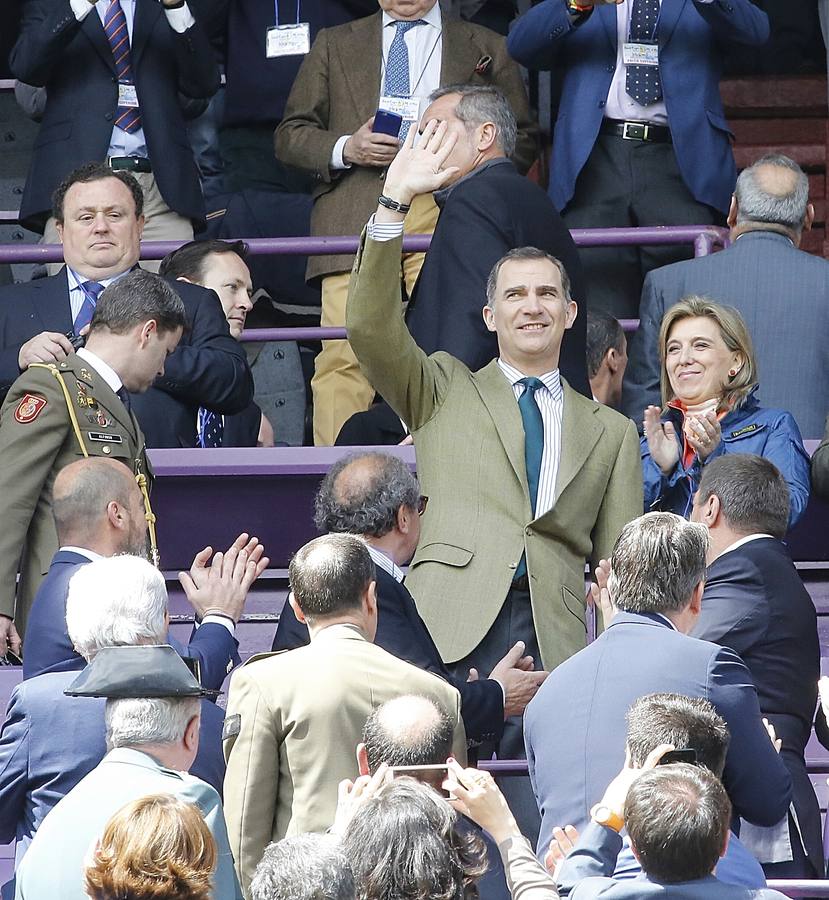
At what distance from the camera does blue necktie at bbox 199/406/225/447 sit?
6.83 m

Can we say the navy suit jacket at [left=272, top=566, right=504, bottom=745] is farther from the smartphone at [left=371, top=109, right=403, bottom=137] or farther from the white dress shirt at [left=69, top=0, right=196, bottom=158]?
the white dress shirt at [left=69, top=0, right=196, bottom=158]

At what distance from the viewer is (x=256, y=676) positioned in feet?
13.8

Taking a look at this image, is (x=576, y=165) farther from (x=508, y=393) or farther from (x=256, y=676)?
(x=256, y=676)

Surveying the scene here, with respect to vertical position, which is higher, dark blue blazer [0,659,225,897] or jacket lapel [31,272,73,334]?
jacket lapel [31,272,73,334]

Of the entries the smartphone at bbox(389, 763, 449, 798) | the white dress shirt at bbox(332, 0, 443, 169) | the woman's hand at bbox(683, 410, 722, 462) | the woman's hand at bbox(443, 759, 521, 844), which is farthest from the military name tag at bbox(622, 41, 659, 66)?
the woman's hand at bbox(443, 759, 521, 844)

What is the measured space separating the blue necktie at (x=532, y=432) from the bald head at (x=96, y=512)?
41.9 inches

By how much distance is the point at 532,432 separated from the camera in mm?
5320

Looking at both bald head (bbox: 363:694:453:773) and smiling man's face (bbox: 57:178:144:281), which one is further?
smiling man's face (bbox: 57:178:144:281)

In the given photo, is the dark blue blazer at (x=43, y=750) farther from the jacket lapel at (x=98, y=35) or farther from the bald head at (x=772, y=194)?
the jacket lapel at (x=98, y=35)

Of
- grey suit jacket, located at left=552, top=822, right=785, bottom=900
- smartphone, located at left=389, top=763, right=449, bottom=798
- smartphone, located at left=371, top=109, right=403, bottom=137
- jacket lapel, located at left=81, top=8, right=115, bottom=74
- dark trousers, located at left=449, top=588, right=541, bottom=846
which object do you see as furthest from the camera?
jacket lapel, located at left=81, top=8, right=115, bottom=74

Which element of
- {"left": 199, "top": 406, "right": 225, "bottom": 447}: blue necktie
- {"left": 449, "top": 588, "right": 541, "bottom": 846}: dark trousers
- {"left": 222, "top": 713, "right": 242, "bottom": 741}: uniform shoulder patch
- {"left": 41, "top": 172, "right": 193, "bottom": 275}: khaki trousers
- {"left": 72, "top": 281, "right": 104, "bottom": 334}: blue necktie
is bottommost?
{"left": 449, "top": 588, "right": 541, "bottom": 846}: dark trousers

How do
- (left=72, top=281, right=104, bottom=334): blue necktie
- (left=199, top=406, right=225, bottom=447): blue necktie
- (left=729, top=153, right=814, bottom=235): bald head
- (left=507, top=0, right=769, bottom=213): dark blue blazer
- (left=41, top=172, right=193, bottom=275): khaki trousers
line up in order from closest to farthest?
(left=72, top=281, right=104, bottom=334): blue necktie, (left=729, top=153, right=814, bottom=235): bald head, (left=199, top=406, right=225, bottom=447): blue necktie, (left=507, top=0, right=769, bottom=213): dark blue blazer, (left=41, top=172, right=193, bottom=275): khaki trousers

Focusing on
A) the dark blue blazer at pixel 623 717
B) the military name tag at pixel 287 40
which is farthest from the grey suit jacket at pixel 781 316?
the military name tag at pixel 287 40

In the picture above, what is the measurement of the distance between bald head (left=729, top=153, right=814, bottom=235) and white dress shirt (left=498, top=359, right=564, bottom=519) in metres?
1.43
